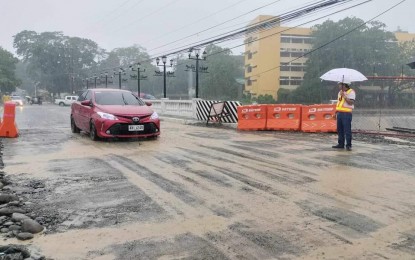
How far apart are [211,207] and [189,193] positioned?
715mm

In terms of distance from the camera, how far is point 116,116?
10.9 m

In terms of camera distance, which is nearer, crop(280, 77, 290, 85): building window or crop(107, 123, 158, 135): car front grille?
crop(107, 123, 158, 135): car front grille

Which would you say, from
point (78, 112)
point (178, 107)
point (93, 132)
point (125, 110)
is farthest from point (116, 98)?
point (178, 107)

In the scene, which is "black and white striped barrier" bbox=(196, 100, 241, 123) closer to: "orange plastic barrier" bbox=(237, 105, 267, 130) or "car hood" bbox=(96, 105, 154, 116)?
"orange plastic barrier" bbox=(237, 105, 267, 130)

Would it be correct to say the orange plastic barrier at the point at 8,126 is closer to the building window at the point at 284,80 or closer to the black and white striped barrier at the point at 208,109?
the black and white striped barrier at the point at 208,109

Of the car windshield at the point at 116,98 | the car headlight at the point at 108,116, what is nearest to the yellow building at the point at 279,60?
the car windshield at the point at 116,98

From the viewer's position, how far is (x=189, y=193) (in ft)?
18.5

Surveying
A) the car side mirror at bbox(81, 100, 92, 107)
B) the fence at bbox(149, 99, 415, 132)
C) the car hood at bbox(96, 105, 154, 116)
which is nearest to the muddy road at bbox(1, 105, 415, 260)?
the car hood at bbox(96, 105, 154, 116)

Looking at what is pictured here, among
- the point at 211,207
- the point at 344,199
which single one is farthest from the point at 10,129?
the point at 344,199

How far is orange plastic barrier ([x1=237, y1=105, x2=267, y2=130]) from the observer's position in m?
15.0

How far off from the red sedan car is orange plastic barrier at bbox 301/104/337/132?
18.3ft

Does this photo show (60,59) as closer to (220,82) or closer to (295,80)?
(220,82)

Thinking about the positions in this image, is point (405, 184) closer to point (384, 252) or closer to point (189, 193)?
point (384, 252)

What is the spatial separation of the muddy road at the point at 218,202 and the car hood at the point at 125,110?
1.70m
